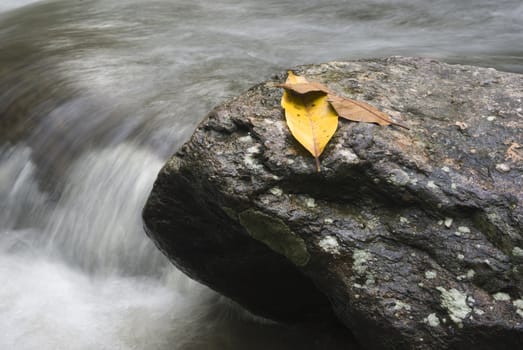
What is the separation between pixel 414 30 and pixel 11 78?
4164 millimetres

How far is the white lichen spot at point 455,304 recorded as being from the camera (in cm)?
188

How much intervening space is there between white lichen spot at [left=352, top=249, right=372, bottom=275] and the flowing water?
0.96m

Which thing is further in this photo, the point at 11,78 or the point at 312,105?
the point at 11,78

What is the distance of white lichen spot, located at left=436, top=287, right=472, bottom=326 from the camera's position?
1884 mm

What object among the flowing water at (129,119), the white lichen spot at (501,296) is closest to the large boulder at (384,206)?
the white lichen spot at (501,296)

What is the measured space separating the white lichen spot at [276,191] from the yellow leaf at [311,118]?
162 mm

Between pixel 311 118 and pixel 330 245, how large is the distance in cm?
55

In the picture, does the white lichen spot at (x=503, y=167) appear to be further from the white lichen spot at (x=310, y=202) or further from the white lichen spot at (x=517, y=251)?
the white lichen spot at (x=310, y=202)

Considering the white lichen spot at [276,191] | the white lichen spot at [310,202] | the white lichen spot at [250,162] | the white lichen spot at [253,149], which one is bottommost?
the white lichen spot at [310,202]

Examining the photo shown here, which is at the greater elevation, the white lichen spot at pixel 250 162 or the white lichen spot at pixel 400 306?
the white lichen spot at pixel 250 162

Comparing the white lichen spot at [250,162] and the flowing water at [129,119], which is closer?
the white lichen spot at [250,162]

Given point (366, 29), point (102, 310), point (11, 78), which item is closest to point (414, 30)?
point (366, 29)

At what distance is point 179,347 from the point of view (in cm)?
303

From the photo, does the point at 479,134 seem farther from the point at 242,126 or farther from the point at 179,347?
the point at 179,347
